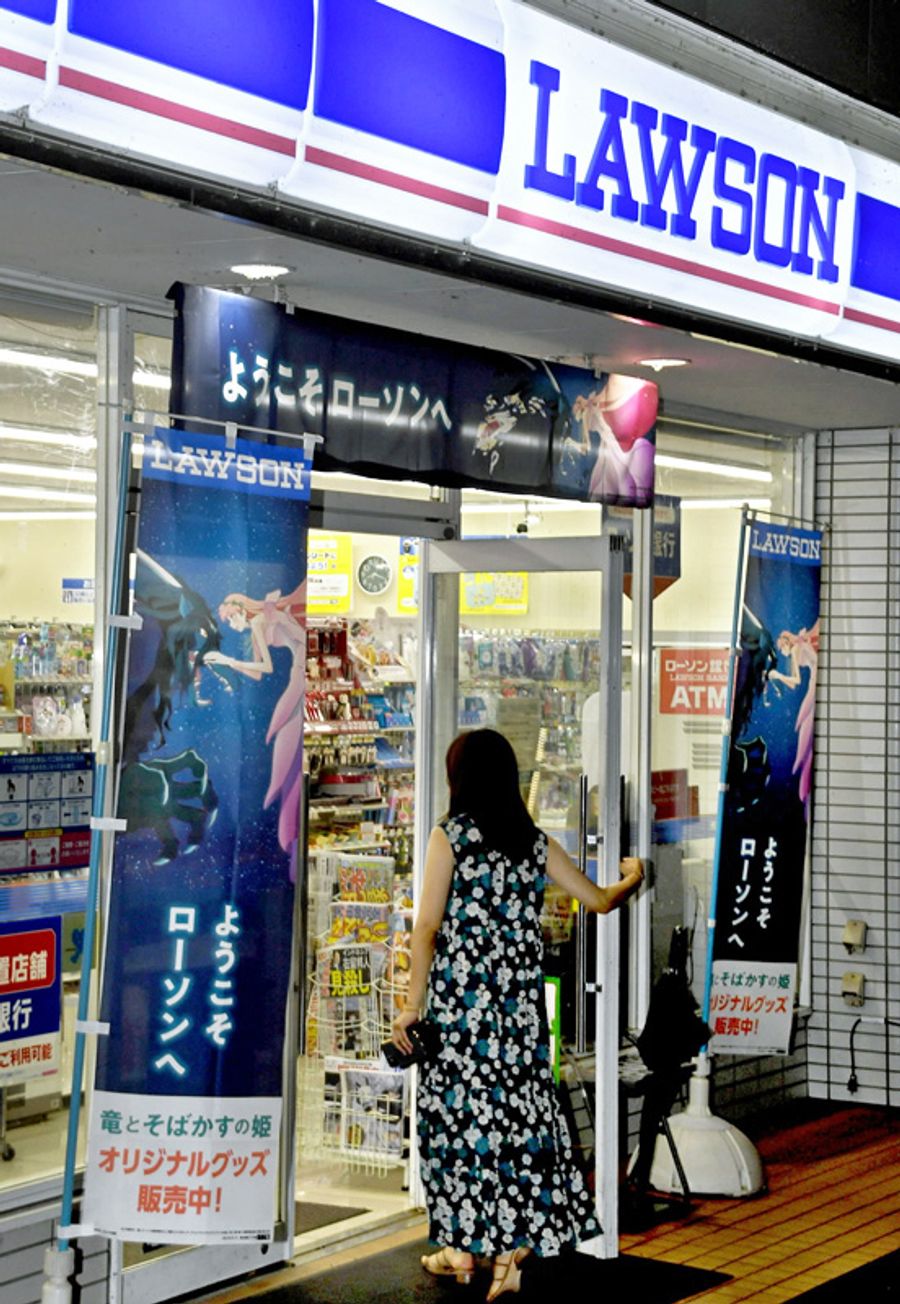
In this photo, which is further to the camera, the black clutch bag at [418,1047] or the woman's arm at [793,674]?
the woman's arm at [793,674]

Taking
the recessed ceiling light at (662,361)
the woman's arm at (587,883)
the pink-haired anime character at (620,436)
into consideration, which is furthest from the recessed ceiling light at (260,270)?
the woman's arm at (587,883)

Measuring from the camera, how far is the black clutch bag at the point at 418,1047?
199 inches

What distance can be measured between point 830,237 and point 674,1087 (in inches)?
117

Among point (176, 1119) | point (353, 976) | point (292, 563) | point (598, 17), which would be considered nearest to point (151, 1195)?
point (176, 1119)

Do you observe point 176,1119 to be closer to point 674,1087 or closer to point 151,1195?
point 151,1195

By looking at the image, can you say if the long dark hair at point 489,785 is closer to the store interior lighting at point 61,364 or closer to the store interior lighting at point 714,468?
the store interior lighting at point 61,364

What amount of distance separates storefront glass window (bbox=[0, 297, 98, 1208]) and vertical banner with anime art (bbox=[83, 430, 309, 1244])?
45 cm

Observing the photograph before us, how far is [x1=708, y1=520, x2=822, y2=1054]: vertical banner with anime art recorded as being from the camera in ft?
22.2

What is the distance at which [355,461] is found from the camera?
525 centimetres

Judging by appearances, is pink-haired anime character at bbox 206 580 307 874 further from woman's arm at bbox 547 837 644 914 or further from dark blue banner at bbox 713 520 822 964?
dark blue banner at bbox 713 520 822 964

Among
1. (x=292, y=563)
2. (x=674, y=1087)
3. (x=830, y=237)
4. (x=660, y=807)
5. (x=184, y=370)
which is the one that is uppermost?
(x=830, y=237)

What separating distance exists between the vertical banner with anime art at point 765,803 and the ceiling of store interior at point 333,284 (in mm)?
687

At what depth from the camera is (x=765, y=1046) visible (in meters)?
6.83

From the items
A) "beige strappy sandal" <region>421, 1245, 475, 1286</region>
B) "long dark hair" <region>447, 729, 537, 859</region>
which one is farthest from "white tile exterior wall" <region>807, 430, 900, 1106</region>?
"long dark hair" <region>447, 729, 537, 859</region>
